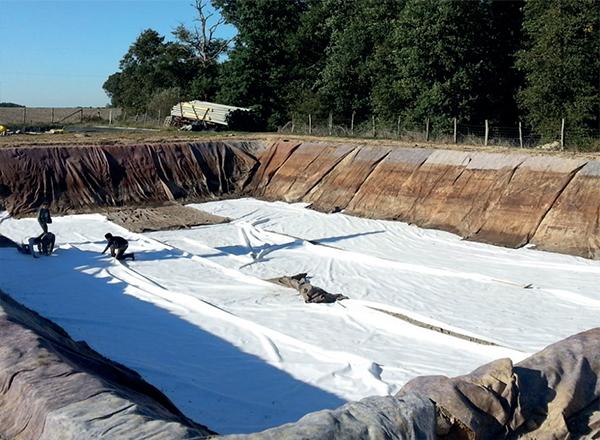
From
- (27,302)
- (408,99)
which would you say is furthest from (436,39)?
(27,302)

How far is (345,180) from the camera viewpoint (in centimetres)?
1677

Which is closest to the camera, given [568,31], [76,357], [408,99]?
[76,357]

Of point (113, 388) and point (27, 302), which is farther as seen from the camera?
point (27, 302)

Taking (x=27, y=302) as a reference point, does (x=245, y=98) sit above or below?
above

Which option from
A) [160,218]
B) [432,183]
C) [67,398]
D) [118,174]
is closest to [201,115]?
[118,174]

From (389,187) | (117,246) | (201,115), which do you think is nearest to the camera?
(117,246)

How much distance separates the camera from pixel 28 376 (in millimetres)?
4531

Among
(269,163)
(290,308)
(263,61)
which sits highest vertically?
(263,61)

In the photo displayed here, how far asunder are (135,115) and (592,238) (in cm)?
2835

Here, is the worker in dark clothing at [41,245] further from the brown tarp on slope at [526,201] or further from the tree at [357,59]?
the tree at [357,59]

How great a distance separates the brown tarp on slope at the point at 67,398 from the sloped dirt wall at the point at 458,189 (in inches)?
346

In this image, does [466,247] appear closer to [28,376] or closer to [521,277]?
[521,277]

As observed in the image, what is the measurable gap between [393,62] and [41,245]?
53.0ft

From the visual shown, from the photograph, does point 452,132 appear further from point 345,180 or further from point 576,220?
point 576,220
